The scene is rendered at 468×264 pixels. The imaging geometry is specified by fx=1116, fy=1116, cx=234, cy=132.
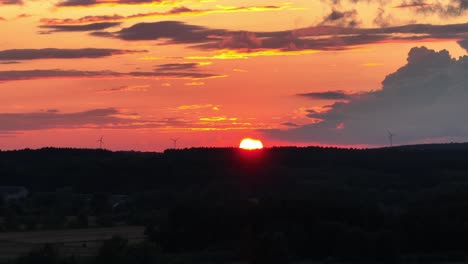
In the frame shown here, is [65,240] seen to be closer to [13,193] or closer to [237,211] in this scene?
[237,211]

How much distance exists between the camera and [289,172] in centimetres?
15112

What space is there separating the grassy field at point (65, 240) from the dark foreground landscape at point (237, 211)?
0.14m

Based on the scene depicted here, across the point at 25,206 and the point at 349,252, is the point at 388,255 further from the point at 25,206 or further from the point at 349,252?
the point at 25,206

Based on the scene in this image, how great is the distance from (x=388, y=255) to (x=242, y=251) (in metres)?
8.72

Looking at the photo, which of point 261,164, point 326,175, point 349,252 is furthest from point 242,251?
point 261,164

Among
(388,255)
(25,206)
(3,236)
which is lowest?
(25,206)

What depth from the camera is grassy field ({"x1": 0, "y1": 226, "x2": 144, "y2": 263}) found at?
62438mm

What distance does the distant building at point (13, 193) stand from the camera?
133 meters

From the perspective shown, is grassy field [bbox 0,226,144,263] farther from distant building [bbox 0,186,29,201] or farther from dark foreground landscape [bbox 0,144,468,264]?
distant building [bbox 0,186,29,201]

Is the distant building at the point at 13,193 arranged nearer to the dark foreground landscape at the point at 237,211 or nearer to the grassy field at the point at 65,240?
the dark foreground landscape at the point at 237,211

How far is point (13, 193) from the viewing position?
13812cm

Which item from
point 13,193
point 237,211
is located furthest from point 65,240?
point 13,193

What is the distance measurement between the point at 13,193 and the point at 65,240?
64.9 metres

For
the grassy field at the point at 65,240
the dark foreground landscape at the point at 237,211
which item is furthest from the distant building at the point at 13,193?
the grassy field at the point at 65,240
